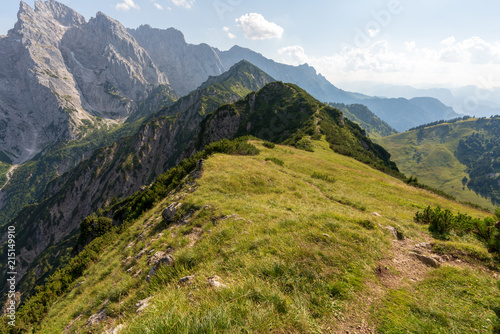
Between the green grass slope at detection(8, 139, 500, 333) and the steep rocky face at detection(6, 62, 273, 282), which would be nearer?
the green grass slope at detection(8, 139, 500, 333)

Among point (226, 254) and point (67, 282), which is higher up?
point (226, 254)

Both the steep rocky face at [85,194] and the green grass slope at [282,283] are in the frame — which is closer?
the green grass slope at [282,283]

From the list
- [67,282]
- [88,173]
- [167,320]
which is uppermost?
[167,320]

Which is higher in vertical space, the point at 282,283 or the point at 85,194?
the point at 282,283

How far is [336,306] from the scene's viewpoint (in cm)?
520

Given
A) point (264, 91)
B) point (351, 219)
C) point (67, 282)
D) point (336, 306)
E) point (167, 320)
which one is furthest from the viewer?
point (264, 91)

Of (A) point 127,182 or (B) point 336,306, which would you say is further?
(A) point 127,182

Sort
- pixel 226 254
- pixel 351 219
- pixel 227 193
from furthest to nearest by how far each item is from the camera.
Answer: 1. pixel 227 193
2. pixel 351 219
3. pixel 226 254

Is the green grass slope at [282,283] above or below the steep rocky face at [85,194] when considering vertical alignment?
above

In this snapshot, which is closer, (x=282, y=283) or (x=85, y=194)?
(x=282, y=283)

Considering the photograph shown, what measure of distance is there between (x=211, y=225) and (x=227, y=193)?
228 inches

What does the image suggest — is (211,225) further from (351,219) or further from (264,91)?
(264,91)

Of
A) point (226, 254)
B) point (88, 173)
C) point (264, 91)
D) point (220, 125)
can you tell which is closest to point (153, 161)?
point (88, 173)

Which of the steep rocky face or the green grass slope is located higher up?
the green grass slope
